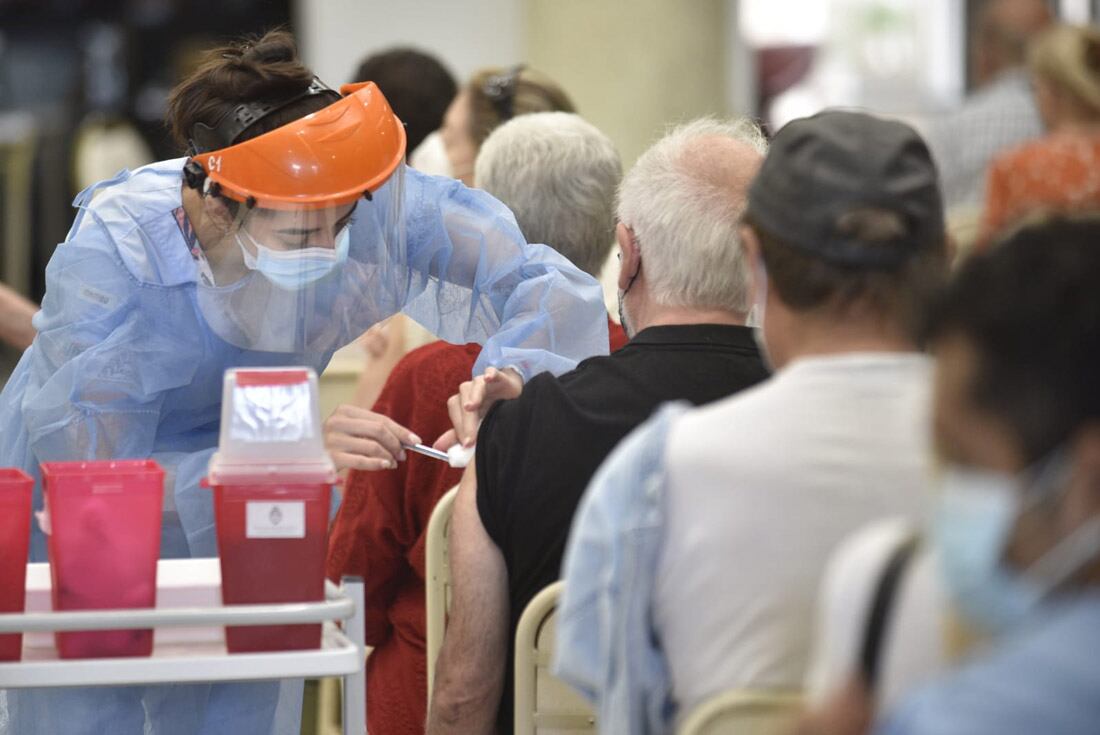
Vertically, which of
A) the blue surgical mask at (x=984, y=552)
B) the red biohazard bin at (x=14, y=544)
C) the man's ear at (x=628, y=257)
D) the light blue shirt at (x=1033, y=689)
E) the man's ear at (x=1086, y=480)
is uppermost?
the man's ear at (x=1086, y=480)

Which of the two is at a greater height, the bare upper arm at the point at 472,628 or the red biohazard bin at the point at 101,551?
the red biohazard bin at the point at 101,551

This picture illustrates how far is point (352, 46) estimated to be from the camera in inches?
282

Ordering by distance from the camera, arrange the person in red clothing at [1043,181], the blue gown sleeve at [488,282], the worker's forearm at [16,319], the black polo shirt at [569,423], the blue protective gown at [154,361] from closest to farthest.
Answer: the person in red clothing at [1043,181], the black polo shirt at [569,423], the blue protective gown at [154,361], the blue gown sleeve at [488,282], the worker's forearm at [16,319]

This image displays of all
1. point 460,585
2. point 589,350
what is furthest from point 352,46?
point 460,585

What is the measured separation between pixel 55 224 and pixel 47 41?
221 cm

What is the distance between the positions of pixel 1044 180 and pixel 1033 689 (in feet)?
1.68

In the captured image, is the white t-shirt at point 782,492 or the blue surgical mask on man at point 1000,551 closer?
the blue surgical mask on man at point 1000,551

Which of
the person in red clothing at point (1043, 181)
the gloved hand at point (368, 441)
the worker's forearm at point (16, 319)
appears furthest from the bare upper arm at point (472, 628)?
the worker's forearm at point (16, 319)

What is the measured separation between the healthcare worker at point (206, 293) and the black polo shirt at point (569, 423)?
0.19m

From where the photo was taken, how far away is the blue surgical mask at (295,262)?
83.9 inches

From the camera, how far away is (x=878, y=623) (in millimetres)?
1135

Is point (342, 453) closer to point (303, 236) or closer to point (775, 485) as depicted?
point (303, 236)

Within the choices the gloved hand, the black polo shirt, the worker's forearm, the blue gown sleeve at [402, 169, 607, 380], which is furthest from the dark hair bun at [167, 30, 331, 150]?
the worker's forearm

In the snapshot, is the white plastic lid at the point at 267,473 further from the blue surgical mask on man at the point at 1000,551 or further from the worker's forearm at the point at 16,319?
the worker's forearm at the point at 16,319
